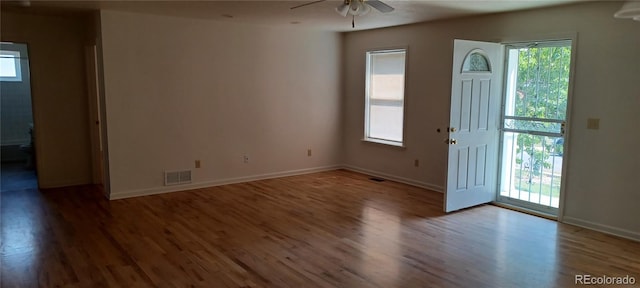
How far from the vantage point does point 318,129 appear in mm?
7340

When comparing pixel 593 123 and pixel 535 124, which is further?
pixel 535 124

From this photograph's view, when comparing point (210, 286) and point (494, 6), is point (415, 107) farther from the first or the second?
point (210, 286)

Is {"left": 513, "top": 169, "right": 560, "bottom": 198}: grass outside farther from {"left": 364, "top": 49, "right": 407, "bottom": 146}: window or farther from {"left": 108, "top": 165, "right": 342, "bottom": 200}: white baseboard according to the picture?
{"left": 108, "top": 165, "right": 342, "bottom": 200}: white baseboard

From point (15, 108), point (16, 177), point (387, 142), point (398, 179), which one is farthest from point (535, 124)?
point (15, 108)

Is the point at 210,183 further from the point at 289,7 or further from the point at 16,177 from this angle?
the point at 16,177

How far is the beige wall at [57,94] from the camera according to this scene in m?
5.91

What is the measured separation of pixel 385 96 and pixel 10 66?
6910 millimetres

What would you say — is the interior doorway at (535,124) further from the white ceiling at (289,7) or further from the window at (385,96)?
the window at (385,96)

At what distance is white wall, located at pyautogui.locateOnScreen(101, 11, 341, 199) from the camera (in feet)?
18.1

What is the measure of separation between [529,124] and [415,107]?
64.4 inches

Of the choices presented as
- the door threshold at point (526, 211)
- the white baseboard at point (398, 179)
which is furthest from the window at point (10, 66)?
the door threshold at point (526, 211)

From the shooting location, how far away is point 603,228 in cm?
440

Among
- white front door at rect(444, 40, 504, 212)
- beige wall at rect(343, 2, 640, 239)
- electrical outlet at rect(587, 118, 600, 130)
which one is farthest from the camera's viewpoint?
white front door at rect(444, 40, 504, 212)

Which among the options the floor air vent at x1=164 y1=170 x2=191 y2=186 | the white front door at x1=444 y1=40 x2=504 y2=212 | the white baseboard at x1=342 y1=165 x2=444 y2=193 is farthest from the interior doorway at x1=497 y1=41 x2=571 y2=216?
the floor air vent at x1=164 y1=170 x2=191 y2=186
